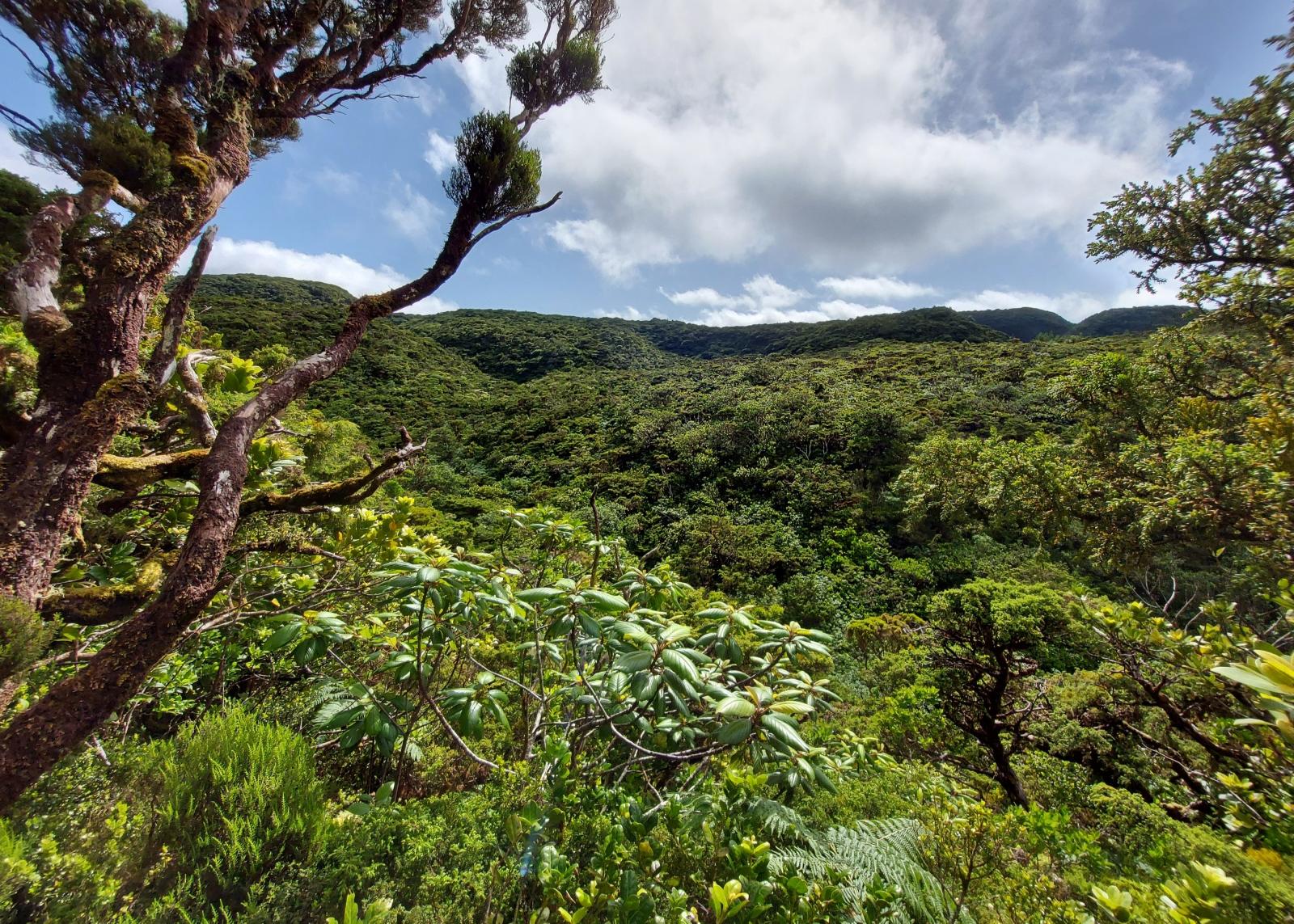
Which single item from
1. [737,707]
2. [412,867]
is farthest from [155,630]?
[737,707]

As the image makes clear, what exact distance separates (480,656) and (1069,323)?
73.4m

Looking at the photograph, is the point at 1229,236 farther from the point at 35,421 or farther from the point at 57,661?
the point at 57,661

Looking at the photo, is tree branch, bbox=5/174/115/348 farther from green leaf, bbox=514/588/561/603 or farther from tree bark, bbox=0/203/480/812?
green leaf, bbox=514/588/561/603

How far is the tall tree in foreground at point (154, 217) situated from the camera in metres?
1.58

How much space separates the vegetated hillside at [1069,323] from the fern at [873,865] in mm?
48956

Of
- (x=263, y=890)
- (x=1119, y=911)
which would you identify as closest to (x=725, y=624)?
(x=1119, y=911)

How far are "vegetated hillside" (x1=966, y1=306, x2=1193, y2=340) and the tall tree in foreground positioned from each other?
48243mm

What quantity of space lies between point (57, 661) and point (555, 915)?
2.39m

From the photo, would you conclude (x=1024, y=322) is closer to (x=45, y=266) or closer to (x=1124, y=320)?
(x=1124, y=320)

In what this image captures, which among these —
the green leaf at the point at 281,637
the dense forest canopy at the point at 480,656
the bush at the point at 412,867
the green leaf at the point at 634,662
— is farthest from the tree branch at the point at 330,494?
the green leaf at the point at 634,662

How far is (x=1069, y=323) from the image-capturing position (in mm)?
53156

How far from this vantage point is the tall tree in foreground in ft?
5.19

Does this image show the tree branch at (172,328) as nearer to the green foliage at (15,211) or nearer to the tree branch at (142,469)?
the tree branch at (142,469)

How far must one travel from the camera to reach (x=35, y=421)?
170cm
